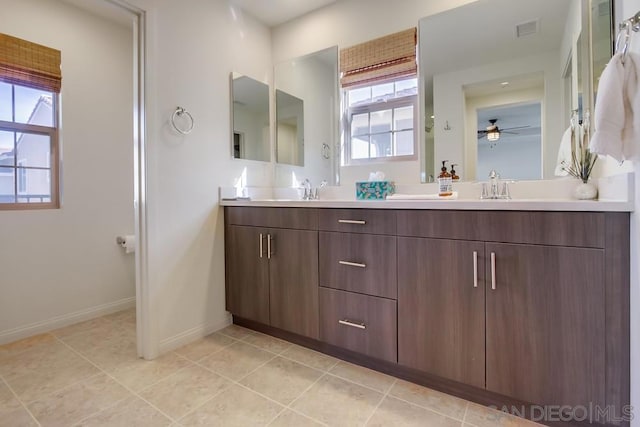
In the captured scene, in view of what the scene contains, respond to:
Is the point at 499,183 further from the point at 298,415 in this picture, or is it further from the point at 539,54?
the point at 298,415

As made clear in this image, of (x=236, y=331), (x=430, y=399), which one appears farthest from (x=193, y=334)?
(x=430, y=399)

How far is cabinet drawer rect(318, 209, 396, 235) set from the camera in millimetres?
1628

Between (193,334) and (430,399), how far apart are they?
61.1 inches

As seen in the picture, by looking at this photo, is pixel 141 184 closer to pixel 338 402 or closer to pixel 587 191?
pixel 338 402

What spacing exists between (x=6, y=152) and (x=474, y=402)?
3374 millimetres

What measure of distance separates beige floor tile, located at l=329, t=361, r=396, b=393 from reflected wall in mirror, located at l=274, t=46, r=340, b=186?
133 cm

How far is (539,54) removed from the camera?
175 centimetres

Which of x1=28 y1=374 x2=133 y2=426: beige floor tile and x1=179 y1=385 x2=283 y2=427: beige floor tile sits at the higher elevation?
x1=28 y1=374 x2=133 y2=426: beige floor tile

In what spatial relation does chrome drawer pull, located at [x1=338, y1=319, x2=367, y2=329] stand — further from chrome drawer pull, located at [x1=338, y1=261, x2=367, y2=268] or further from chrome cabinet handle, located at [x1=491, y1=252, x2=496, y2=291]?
chrome cabinet handle, located at [x1=491, y1=252, x2=496, y2=291]

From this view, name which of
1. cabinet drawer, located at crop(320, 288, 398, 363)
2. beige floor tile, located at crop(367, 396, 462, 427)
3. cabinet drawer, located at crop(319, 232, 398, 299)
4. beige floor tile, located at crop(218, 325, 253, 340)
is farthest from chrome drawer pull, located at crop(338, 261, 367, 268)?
beige floor tile, located at crop(218, 325, 253, 340)

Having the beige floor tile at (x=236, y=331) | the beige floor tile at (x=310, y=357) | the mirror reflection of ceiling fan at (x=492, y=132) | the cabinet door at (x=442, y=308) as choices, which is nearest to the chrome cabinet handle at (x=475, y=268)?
the cabinet door at (x=442, y=308)

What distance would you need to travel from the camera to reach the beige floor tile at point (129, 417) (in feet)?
4.42

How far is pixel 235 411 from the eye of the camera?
144cm

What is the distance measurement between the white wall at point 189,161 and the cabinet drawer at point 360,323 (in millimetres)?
945
